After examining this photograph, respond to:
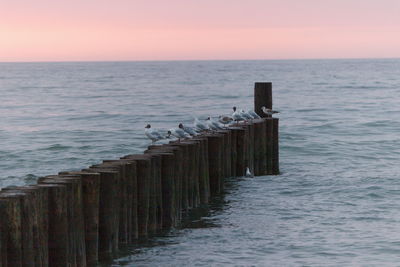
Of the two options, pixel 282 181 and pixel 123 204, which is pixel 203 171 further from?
pixel 282 181

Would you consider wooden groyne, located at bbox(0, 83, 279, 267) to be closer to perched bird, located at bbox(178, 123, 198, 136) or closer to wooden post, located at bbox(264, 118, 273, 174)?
perched bird, located at bbox(178, 123, 198, 136)

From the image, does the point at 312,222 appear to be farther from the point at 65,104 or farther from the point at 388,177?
the point at 65,104

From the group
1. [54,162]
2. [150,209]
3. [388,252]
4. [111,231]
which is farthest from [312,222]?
[54,162]

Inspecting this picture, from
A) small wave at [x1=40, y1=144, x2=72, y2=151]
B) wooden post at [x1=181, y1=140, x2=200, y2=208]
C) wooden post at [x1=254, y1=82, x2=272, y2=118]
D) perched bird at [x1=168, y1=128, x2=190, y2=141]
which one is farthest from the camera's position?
small wave at [x1=40, y1=144, x2=72, y2=151]

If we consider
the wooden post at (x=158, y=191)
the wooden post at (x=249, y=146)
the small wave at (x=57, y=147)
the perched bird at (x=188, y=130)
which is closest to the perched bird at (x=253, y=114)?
the wooden post at (x=249, y=146)

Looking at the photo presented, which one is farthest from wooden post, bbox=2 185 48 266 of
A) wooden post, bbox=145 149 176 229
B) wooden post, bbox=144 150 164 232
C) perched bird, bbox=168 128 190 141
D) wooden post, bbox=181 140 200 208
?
perched bird, bbox=168 128 190 141

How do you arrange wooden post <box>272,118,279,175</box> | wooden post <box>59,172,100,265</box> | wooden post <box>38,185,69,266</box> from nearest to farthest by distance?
wooden post <box>38,185,69,266</box> → wooden post <box>59,172,100,265</box> → wooden post <box>272,118,279,175</box>

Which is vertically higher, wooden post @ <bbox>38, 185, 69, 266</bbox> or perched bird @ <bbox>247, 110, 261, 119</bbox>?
perched bird @ <bbox>247, 110, 261, 119</bbox>

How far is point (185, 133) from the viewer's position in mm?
17328

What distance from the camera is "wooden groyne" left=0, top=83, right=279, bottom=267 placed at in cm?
934

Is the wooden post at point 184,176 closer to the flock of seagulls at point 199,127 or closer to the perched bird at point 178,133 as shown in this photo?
the flock of seagulls at point 199,127

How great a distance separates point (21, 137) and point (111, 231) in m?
23.5

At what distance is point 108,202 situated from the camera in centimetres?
1157

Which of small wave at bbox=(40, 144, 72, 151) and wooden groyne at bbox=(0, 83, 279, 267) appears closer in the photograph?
wooden groyne at bbox=(0, 83, 279, 267)
